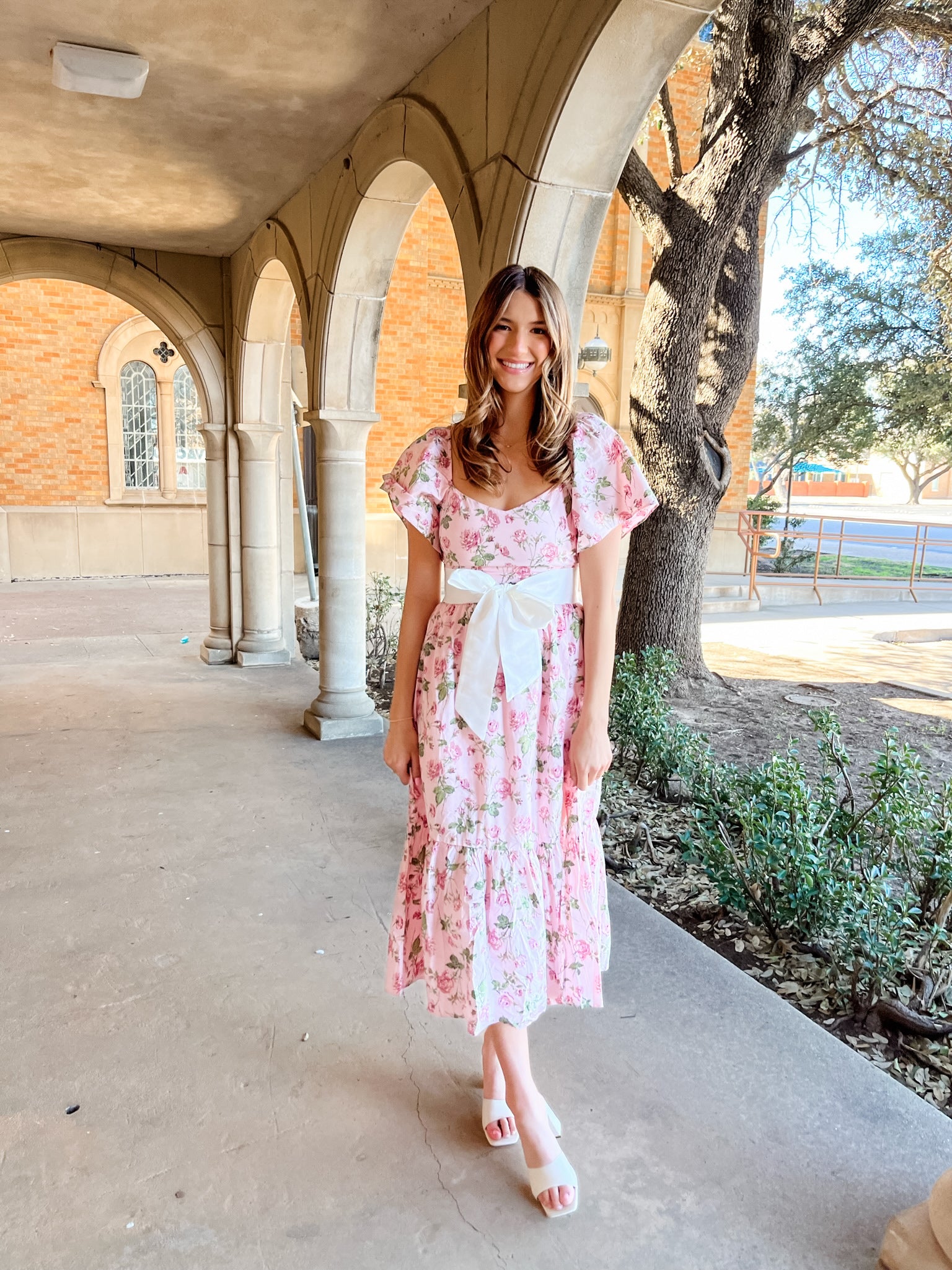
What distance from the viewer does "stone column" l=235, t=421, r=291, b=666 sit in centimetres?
669

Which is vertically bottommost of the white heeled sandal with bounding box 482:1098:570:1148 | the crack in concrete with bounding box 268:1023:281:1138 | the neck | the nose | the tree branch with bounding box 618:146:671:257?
the crack in concrete with bounding box 268:1023:281:1138

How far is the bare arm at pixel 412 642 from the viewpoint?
1.85 m

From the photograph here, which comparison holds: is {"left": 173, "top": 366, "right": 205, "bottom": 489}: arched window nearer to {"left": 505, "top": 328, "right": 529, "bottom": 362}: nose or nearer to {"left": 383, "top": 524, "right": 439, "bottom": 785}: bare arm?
{"left": 383, "top": 524, "right": 439, "bottom": 785}: bare arm

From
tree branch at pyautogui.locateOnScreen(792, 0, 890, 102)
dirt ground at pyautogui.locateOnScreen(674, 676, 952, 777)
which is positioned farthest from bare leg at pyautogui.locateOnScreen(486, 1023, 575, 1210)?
tree branch at pyautogui.locateOnScreen(792, 0, 890, 102)

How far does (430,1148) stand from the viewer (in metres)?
1.87

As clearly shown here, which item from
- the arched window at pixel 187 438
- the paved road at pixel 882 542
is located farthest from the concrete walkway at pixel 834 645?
the arched window at pixel 187 438

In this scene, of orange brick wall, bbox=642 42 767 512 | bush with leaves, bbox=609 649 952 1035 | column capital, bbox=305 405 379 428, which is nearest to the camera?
bush with leaves, bbox=609 649 952 1035

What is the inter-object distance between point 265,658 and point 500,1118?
5.31m

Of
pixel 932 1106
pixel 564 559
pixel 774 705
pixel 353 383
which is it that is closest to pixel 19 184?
pixel 353 383

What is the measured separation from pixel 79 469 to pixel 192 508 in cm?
161

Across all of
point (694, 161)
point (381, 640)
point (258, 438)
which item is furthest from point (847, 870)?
point (694, 161)

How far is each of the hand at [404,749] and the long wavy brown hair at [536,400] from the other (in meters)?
0.52

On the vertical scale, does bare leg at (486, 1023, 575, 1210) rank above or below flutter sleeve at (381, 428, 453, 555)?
below

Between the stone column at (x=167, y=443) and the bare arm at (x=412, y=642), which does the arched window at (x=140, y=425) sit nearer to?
the stone column at (x=167, y=443)
